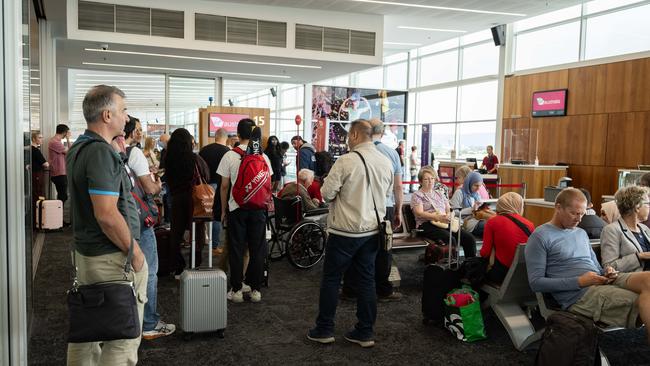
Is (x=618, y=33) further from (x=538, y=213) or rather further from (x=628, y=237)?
(x=628, y=237)

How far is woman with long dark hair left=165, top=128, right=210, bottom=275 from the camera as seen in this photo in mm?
4883

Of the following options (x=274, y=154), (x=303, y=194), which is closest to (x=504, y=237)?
(x=303, y=194)

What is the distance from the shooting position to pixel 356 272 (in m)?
3.57

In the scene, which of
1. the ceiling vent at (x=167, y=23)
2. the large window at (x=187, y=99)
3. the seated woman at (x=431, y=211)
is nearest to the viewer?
the seated woman at (x=431, y=211)

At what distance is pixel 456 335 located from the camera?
3869 mm

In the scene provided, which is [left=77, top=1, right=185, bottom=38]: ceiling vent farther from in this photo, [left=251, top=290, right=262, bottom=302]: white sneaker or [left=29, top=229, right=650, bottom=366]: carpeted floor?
[left=251, top=290, right=262, bottom=302]: white sneaker

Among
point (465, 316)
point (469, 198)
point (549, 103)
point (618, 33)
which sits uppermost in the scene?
point (618, 33)

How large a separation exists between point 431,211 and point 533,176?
7.26 metres

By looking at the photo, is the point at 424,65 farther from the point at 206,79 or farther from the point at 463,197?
the point at 463,197

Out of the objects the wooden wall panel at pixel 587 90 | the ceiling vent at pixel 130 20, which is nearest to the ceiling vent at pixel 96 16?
the ceiling vent at pixel 130 20

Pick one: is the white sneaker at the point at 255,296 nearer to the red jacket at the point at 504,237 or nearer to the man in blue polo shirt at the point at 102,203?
the red jacket at the point at 504,237

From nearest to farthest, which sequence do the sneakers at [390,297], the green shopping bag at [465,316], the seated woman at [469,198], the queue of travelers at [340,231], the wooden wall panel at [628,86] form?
the queue of travelers at [340,231] < the green shopping bag at [465,316] < the sneakers at [390,297] < the seated woman at [469,198] < the wooden wall panel at [628,86]

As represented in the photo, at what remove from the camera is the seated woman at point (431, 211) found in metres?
5.45

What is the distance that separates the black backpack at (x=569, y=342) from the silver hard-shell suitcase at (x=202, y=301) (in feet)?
6.89
